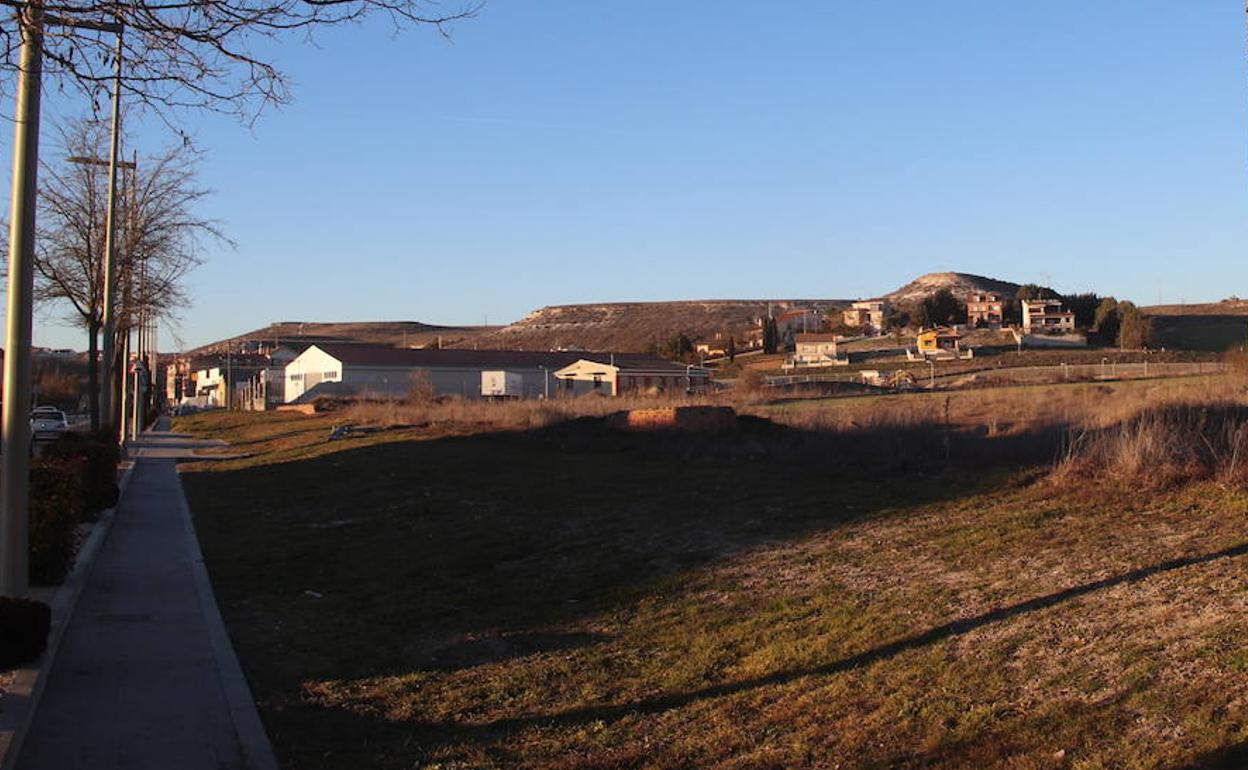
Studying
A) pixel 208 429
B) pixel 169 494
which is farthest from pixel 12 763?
pixel 208 429

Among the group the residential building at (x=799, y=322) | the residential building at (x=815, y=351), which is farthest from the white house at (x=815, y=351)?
the residential building at (x=799, y=322)

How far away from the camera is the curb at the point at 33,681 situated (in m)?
6.66

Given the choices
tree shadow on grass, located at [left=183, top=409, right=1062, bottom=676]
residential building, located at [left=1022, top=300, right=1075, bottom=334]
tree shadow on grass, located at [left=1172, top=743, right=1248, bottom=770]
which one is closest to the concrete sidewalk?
tree shadow on grass, located at [left=183, top=409, right=1062, bottom=676]

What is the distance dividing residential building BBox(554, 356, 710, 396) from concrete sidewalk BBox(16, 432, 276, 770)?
5628 centimetres

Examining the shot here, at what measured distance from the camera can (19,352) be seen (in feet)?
32.4

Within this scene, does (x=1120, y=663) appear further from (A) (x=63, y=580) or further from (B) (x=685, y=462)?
(B) (x=685, y=462)

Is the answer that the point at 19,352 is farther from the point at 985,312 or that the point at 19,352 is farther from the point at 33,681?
the point at 985,312

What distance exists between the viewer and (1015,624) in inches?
313

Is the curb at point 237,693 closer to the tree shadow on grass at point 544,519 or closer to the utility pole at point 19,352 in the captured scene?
the tree shadow on grass at point 544,519

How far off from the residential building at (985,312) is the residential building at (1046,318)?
4.20 m

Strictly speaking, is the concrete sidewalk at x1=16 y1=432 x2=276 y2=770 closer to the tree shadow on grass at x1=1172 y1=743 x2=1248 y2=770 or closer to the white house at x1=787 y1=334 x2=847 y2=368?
the tree shadow on grass at x1=1172 y1=743 x2=1248 y2=770

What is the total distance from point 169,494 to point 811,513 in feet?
49.9

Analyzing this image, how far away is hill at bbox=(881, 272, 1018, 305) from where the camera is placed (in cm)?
17412

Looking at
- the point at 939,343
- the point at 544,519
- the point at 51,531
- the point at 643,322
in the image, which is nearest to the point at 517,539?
the point at 544,519
